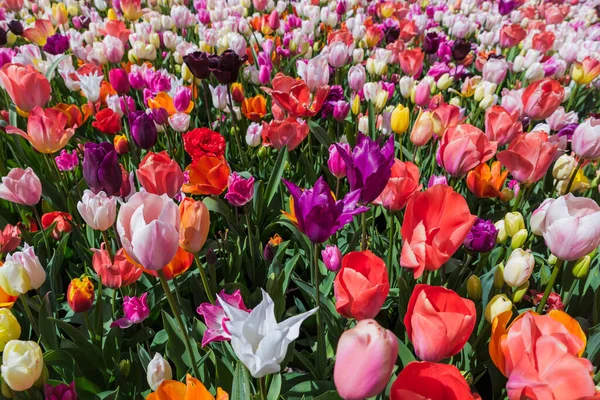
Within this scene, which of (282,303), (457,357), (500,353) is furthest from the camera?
(282,303)

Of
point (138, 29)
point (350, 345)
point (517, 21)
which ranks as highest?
point (350, 345)

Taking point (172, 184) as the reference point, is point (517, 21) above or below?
below

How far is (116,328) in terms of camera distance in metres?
1.28

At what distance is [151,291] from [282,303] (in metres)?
0.44

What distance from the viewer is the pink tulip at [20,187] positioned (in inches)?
54.1

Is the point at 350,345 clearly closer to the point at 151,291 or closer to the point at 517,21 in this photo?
the point at 151,291

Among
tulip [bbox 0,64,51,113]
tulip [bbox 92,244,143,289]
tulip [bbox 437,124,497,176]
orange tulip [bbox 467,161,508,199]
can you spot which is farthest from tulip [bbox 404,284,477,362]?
tulip [bbox 0,64,51,113]

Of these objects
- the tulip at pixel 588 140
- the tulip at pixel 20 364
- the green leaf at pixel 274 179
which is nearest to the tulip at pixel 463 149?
the tulip at pixel 588 140

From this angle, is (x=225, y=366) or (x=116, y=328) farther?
(x=116, y=328)

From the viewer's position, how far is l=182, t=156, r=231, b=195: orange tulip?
138 centimetres

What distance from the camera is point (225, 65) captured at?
188 centimetres

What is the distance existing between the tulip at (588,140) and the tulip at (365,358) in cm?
116

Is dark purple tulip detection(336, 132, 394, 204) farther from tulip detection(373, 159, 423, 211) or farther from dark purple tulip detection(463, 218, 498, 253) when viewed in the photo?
dark purple tulip detection(463, 218, 498, 253)

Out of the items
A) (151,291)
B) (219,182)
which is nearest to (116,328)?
(151,291)
